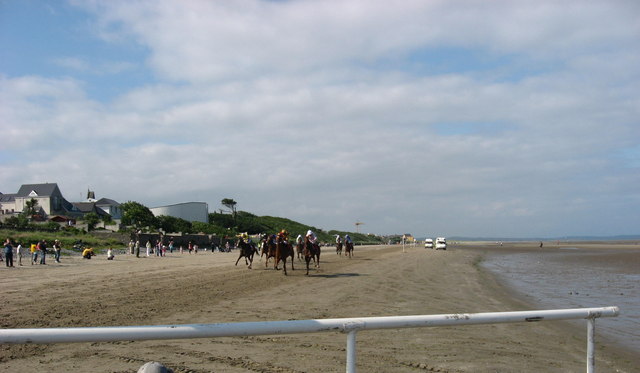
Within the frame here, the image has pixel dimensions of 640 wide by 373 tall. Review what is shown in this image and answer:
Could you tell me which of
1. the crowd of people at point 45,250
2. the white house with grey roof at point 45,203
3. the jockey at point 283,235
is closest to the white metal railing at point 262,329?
the crowd of people at point 45,250

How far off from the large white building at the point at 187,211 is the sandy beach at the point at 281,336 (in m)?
69.8

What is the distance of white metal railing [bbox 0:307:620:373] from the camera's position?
2566 millimetres

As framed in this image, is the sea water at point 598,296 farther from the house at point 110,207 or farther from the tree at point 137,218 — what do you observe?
the house at point 110,207

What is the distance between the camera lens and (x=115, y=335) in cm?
263

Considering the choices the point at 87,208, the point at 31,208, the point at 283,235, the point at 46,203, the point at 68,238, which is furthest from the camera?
the point at 87,208

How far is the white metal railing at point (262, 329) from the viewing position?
2566 millimetres

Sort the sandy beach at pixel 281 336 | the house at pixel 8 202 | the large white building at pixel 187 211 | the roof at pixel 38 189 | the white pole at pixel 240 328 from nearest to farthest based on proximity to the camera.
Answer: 1. the white pole at pixel 240 328
2. the sandy beach at pixel 281 336
3. the roof at pixel 38 189
4. the house at pixel 8 202
5. the large white building at pixel 187 211

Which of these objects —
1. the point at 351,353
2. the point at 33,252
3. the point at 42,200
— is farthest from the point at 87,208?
the point at 351,353

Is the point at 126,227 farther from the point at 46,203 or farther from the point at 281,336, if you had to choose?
the point at 281,336

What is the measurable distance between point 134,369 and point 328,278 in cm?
1426

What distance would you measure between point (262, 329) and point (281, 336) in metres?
5.53

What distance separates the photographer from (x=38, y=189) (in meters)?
79.2

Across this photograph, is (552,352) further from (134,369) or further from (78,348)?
(78,348)

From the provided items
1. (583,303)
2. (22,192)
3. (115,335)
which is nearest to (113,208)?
(22,192)
